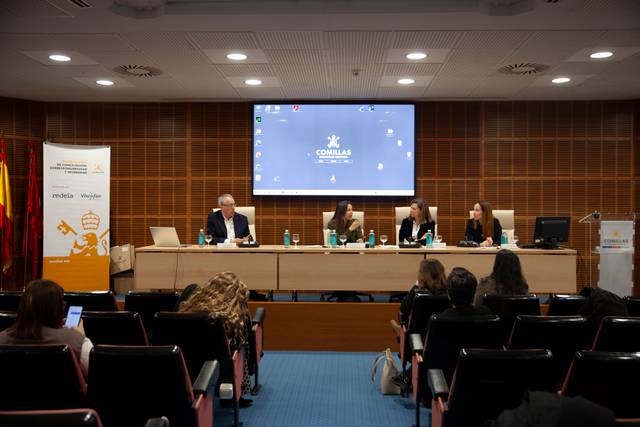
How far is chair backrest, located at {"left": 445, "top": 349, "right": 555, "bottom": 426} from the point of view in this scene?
216 cm

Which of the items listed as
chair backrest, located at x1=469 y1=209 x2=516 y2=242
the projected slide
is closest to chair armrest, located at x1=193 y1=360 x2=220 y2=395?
chair backrest, located at x1=469 y1=209 x2=516 y2=242

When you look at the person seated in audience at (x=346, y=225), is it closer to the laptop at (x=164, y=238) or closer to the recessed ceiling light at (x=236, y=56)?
the laptop at (x=164, y=238)

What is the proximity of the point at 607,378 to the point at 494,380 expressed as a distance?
1.37 feet

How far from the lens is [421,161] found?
352 inches

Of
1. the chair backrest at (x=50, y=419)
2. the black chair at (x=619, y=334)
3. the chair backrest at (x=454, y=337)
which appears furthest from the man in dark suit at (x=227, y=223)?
the chair backrest at (x=50, y=419)

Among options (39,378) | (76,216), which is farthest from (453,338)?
(76,216)

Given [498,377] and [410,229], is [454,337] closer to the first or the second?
[498,377]

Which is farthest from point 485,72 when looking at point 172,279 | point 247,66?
point 172,279

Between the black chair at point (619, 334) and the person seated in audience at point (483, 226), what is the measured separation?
4.21 meters

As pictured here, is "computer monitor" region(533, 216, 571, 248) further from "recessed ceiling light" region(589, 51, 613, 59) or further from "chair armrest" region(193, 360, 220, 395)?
"chair armrest" region(193, 360, 220, 395)

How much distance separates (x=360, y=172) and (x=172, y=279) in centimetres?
389

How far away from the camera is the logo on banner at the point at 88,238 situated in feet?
27.3

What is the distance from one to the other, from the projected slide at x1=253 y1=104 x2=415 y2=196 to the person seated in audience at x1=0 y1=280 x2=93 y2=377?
21.0 feet

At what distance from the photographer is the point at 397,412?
3.87 meters
